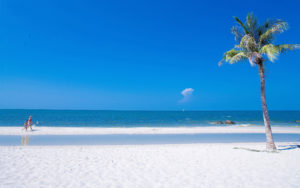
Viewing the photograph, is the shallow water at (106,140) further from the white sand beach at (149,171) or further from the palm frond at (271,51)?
the palm frond at (271,51)

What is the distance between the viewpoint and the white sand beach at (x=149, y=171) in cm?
557

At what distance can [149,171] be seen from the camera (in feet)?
22.2

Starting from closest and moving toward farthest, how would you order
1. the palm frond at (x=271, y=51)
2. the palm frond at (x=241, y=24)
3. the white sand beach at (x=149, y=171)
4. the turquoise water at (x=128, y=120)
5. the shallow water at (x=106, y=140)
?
the white sand beach at (x=149, y=171), the palm frond at (x=271, y=51), the palm frond at (x=241, y=24), the shallow water at (x=106, y=140), the turquoise water at (x=128, y=120)

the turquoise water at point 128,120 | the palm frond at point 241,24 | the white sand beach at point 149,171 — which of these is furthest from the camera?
the turquoise water at point 128,120

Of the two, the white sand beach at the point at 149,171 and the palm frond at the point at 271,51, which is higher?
the palm frond at the point at 271,51

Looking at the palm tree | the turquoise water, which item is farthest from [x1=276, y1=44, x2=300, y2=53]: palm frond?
the turquoise water

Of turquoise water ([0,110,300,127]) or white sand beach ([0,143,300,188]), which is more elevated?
white sand beach ([0,143,300,188])

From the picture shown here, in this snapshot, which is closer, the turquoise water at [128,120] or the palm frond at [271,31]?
the palm frond at [271,31]

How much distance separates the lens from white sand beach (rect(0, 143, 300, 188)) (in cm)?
557

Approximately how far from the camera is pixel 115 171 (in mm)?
6766

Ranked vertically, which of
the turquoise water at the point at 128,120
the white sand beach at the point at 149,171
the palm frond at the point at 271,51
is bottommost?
the turquoise water at the point at 128,120

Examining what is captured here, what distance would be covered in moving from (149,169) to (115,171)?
1.39 meters

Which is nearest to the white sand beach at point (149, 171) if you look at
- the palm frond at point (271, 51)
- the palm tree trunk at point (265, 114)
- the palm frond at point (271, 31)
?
the palm tree trunk at point (265, 114)

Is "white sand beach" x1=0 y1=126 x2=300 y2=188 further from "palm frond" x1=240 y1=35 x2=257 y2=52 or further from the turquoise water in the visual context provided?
the turquoise water
